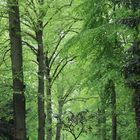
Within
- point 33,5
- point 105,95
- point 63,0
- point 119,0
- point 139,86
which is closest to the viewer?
point 119,0

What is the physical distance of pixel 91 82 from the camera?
13.4 m

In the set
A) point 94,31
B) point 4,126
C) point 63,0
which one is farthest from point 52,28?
point 94,31

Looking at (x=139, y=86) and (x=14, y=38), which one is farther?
(x=139, y=86)

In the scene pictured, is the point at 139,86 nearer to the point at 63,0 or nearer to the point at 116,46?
the point at 116,46

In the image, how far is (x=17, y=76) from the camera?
1020 cm

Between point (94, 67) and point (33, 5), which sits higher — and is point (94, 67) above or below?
below

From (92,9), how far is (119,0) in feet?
2.94

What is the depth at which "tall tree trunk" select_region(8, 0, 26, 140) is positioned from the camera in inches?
399

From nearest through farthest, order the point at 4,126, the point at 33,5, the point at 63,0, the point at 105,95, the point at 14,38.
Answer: the point at 14,38 < the point at 105,95 < the point at 33,5 < the point at 63,0 < the point at 4,126

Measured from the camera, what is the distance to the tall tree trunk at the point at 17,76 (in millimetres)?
10130

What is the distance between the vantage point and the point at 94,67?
13180mm

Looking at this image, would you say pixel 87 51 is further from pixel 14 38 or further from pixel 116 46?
pixel 14 38

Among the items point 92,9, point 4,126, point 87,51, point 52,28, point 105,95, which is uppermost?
point 52,28

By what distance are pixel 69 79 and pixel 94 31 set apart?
2246cm
